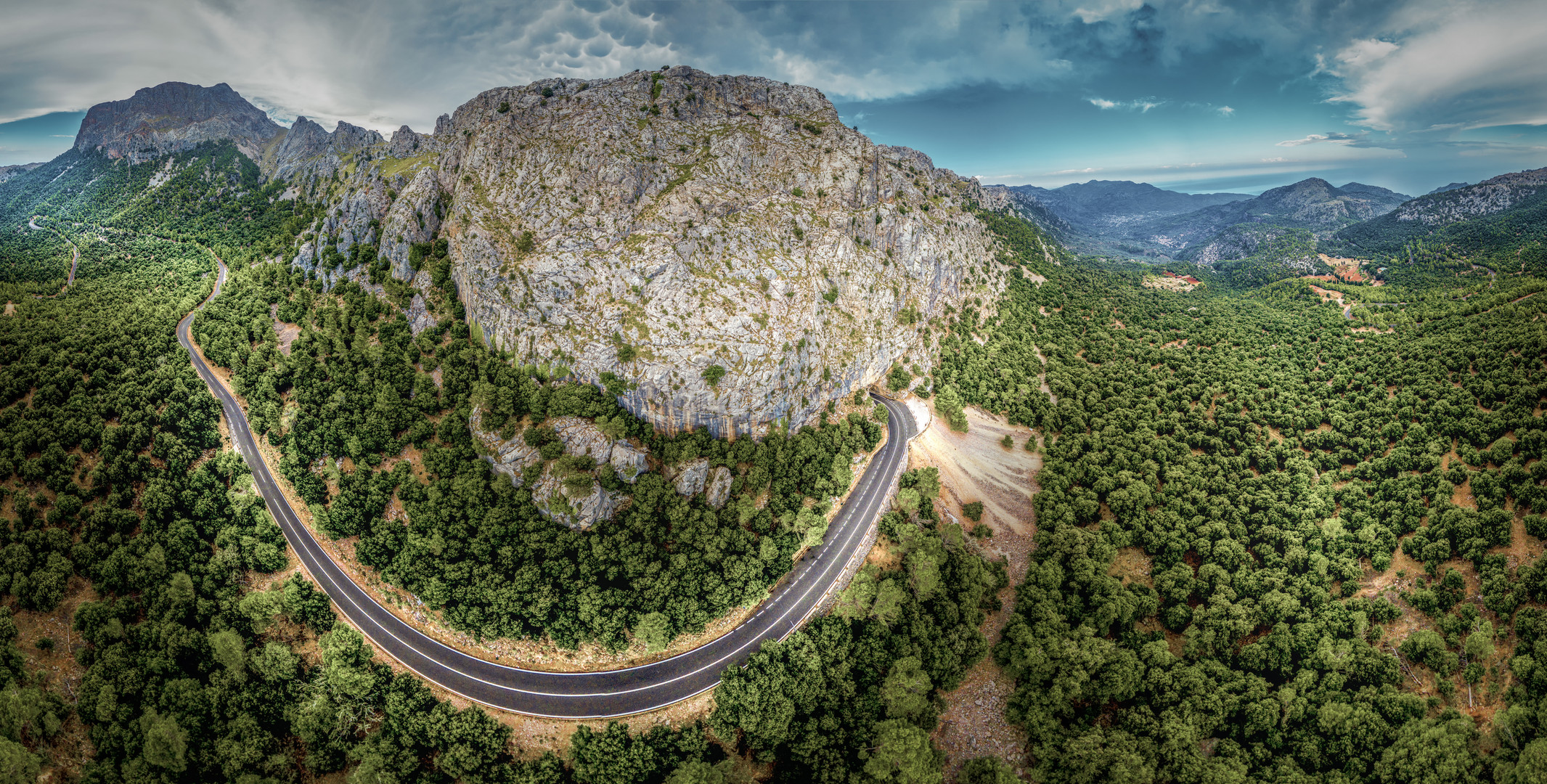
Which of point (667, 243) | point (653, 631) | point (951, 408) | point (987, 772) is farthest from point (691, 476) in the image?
point (951, 408)

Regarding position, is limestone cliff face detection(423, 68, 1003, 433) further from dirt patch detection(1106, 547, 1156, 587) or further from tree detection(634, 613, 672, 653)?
dirt patch detection(1106, 547, 1156, 587)

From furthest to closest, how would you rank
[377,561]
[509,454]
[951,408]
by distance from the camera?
[951,408], [509,454], [377,561]

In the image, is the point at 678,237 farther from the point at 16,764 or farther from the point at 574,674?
the point at 16,764

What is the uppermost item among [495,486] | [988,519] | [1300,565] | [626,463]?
[626,463]

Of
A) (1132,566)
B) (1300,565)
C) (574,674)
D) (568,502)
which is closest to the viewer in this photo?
(574,674)

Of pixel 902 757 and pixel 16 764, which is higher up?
pixel 16 764

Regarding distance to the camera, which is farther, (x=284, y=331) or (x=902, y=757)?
(x=284, y=331)
